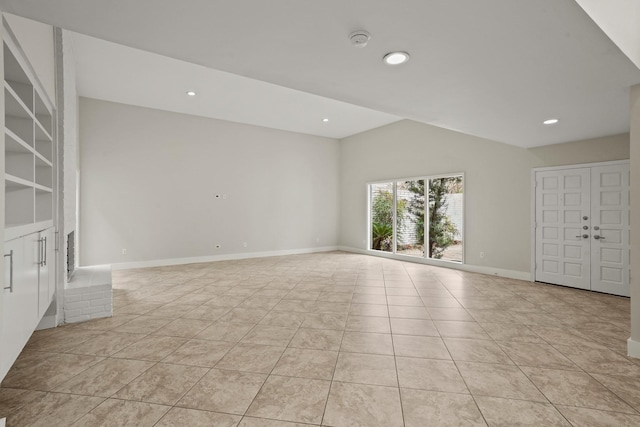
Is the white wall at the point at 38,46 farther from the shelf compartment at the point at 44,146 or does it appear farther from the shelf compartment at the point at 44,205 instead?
the shelf compartment at the point at 44,205

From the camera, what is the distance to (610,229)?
453 centimetres

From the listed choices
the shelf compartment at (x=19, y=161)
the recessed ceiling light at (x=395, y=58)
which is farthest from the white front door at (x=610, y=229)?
the shelf compartment at (x=19, y=161)

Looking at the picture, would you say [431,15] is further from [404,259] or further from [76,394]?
[404,259]

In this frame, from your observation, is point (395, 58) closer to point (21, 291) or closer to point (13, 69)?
point (13, 69)

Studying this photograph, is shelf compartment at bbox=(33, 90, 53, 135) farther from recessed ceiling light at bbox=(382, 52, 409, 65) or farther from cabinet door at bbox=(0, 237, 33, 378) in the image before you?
recessed ceiling light at bbox=(382, 52, 409, 65)

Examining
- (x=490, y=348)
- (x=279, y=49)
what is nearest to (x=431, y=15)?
(x=279, y=49)

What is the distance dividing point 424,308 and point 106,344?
344 centimetres

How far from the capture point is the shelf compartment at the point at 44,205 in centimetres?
283

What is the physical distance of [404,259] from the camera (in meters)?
7.35

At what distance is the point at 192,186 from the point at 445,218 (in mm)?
5693

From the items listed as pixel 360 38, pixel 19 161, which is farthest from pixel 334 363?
pixel 19 161

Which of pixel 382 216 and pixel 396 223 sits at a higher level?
pixel 382 216

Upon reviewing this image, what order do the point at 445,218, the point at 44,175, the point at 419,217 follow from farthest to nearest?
the point at 419,217 → the point at 445,218 → the point at 44,175

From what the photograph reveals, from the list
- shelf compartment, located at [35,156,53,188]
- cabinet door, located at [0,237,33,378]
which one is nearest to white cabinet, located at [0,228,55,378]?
cabinet door, located at [0,237,33,378]
